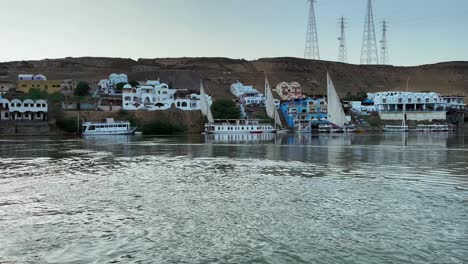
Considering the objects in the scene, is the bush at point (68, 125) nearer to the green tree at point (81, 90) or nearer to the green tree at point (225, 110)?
the green tree at point (81, 90)

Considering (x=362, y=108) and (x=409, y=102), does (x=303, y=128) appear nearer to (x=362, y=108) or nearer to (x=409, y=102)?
(x=362, y=108)

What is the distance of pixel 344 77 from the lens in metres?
161

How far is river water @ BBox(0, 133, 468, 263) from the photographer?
10.3m

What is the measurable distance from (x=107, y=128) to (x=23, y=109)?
1604 cm

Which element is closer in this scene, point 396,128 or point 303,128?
point 303,128

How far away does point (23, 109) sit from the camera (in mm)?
76688

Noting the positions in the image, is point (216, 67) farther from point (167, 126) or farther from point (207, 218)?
point (207, 218)

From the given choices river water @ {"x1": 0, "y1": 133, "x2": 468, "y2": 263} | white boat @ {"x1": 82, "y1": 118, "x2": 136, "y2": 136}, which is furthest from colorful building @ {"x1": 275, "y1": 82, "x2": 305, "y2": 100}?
river water @ {"x1": 0, "y1": 133, "x2": 468, "y2": 263}

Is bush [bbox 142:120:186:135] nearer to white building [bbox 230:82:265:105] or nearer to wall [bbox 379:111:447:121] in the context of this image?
white building [bbox 230:82:265:105]

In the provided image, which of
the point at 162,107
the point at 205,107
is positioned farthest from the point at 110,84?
the point at 205,107

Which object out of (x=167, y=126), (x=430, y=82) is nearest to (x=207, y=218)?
(x=167, y=126)

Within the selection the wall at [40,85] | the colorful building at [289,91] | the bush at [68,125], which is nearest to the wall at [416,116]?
the colorful building at [289,91]

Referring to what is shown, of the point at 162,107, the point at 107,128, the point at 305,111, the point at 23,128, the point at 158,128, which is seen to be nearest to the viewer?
the point at 23,128

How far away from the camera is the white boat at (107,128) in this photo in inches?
2852
